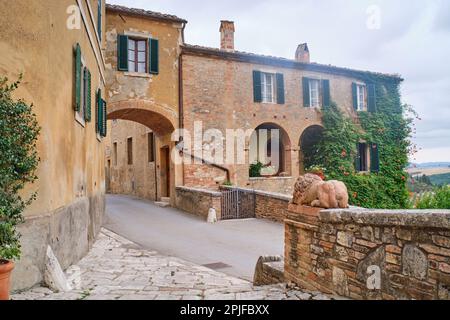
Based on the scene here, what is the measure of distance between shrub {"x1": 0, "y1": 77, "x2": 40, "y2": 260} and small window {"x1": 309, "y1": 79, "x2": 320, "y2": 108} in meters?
15.6

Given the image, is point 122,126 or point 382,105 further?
point 122,126

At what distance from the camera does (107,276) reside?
549 centimetres

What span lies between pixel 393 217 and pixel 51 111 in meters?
4.21

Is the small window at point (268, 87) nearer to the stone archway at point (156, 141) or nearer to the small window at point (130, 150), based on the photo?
the stone archway at point (156, 141)

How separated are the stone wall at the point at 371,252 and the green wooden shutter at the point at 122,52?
37.1 feet

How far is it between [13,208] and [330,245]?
338cm

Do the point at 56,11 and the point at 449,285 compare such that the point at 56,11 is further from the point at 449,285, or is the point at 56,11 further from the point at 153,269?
the point at 449,285

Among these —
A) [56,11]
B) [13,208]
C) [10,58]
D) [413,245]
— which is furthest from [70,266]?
[413,245]

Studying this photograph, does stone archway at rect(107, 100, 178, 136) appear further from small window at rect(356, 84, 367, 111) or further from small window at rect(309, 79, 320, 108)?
small window at rect(356, 84, 367, 111)

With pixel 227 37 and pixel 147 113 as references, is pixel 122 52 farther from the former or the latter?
pixel 227 37

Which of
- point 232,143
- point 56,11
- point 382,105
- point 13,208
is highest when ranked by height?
point 382,105

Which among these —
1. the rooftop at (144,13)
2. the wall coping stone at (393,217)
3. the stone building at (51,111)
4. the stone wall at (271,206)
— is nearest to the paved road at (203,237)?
the stone wall at (271,206)

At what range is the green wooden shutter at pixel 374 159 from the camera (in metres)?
19.0

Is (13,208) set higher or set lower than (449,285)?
higher
